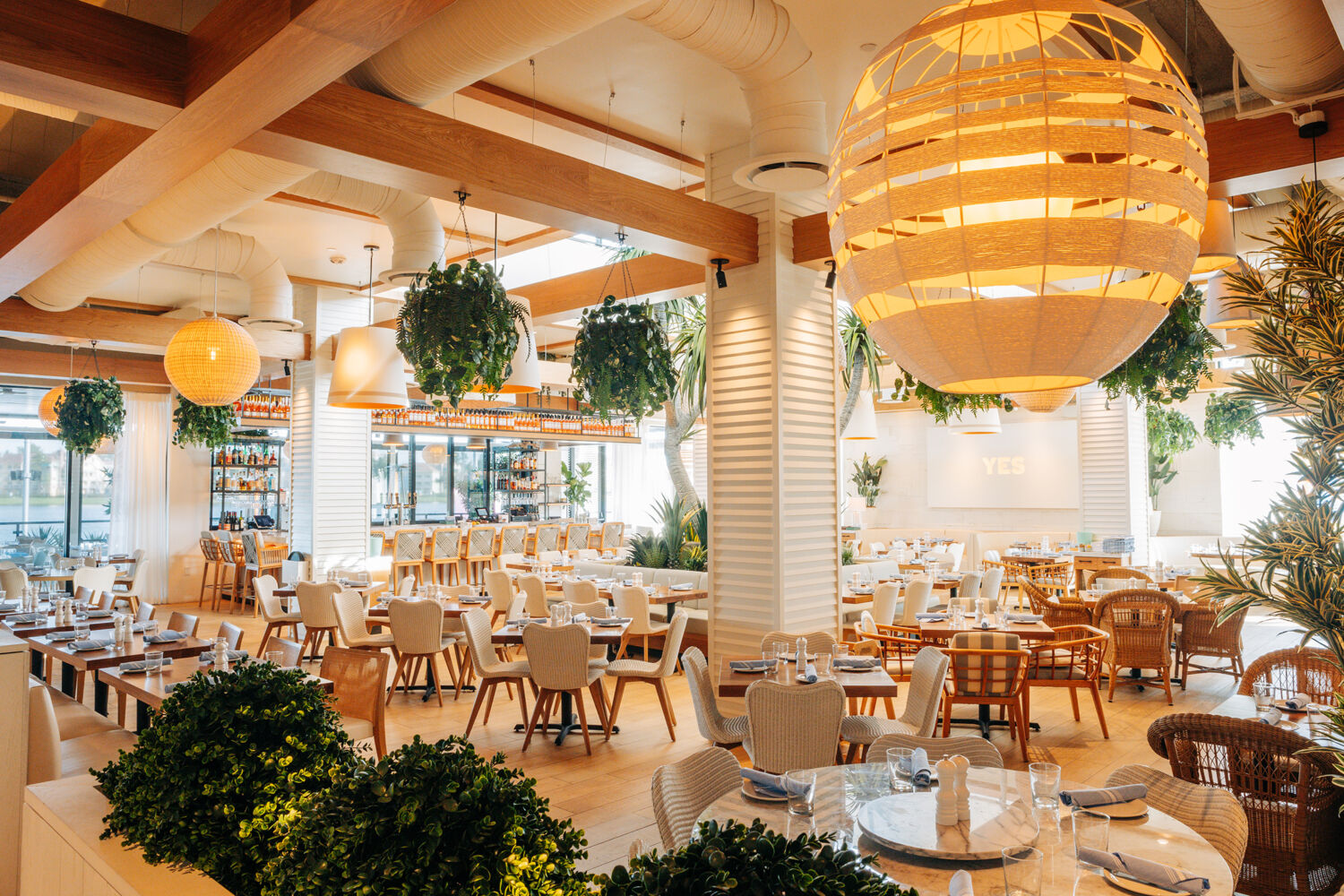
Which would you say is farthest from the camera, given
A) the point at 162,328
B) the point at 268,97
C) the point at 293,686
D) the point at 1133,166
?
the point at 162,328

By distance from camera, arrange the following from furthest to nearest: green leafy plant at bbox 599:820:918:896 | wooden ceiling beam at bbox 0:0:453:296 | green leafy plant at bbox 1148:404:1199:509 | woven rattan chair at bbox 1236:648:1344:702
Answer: green leafy plant at bbox 1148:404:1199:509, woven rattan chair at bbox 1236:648:1344:702, wooden ceiling beam at bbox 0:0:453:296, green leafy plant at bbox 599:820:918:896

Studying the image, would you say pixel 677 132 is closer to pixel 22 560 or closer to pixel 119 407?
pixel 119 407

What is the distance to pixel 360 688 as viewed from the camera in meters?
4.79

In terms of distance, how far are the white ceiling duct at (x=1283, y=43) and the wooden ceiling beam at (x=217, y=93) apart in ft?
9.14

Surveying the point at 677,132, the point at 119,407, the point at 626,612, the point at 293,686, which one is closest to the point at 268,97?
the point at 293,686

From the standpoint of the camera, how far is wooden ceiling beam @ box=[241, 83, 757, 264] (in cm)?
370

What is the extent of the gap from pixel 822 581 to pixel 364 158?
4.08 meters

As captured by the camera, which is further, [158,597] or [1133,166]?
[158,597]

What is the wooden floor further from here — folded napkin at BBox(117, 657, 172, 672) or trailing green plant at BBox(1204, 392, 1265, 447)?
trailing green plant at BBox(1204, 392, 1265, 447)

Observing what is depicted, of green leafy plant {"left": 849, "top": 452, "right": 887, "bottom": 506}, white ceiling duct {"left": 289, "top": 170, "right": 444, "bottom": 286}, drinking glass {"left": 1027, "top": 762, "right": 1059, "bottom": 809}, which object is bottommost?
drinking glass {"left": 1027, "top": 762, "right": 1059, "bottom": 809}

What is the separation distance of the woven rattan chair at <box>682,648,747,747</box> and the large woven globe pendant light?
319cm

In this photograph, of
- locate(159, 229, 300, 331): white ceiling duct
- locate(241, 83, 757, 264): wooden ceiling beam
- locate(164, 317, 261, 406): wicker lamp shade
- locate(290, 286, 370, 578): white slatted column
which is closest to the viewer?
locate(241, 83, 757, 264): wooden ceiling beam

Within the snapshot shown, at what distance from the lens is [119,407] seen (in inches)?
366

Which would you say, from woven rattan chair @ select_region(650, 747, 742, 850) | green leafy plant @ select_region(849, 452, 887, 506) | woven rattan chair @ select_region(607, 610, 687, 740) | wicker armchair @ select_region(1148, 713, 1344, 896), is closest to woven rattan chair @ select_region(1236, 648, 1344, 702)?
wicker armchair @ select_region(1148, 713, 1344, 896)
